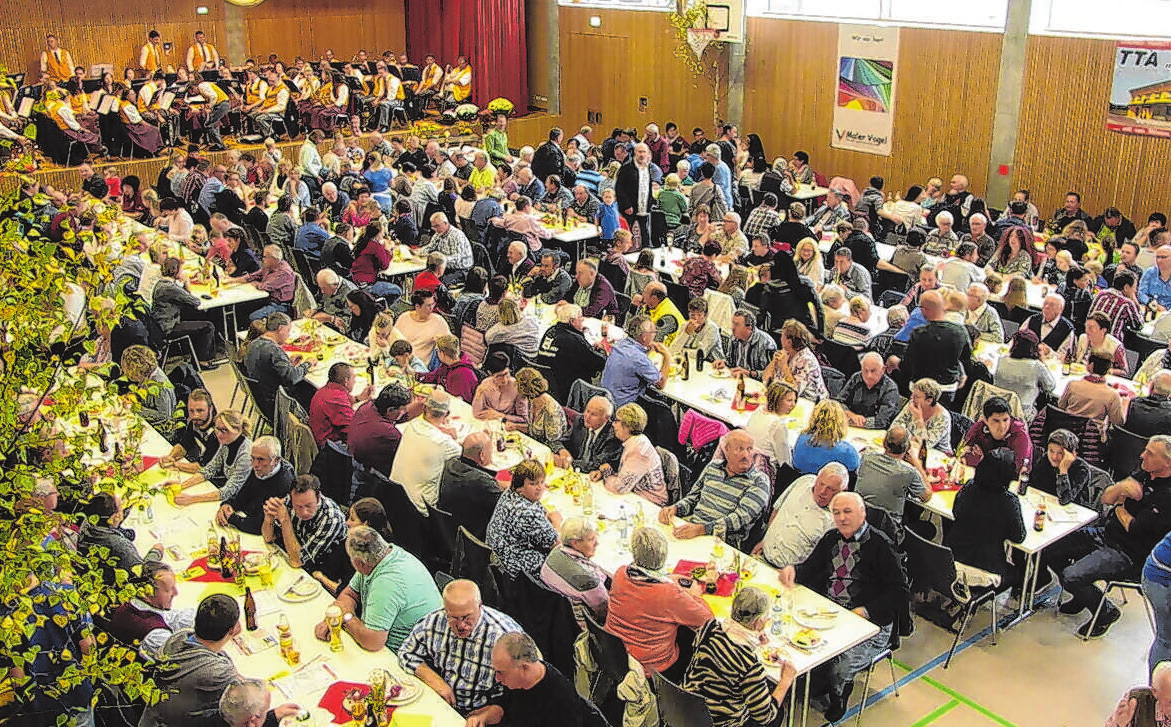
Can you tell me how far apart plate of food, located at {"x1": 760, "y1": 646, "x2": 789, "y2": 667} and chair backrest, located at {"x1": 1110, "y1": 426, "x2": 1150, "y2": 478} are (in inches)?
145

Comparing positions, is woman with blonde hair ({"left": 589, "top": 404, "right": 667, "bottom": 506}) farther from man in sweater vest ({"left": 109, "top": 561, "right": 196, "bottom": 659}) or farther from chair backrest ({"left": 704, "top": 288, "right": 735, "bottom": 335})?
chair backrest ({"left": 704, "top": 288, "right": 735, "bottom": 335})

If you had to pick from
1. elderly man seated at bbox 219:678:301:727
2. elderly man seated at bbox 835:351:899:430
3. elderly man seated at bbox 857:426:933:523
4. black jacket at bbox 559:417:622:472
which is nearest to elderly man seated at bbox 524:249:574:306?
black jacket at bbox 559:417:622:472

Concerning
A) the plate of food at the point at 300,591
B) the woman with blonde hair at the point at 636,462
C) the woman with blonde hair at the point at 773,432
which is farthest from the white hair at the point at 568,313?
the plate of food at the point at 300,591

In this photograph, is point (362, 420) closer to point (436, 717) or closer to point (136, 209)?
point (436, 717)

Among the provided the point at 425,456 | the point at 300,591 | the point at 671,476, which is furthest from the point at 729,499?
the point at 300,591

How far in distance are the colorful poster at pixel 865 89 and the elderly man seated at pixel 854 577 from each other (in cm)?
1282

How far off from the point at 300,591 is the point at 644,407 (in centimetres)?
329

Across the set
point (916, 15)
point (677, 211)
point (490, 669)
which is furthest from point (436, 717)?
point (916, 15)

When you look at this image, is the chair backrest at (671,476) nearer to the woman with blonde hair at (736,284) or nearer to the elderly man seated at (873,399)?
the elderly man seated at (873,399)

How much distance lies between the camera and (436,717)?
530cm

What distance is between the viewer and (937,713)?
665cm

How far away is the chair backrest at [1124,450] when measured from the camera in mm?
7973

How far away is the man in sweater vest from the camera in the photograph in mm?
5594

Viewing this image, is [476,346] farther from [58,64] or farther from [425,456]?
[58,64]
